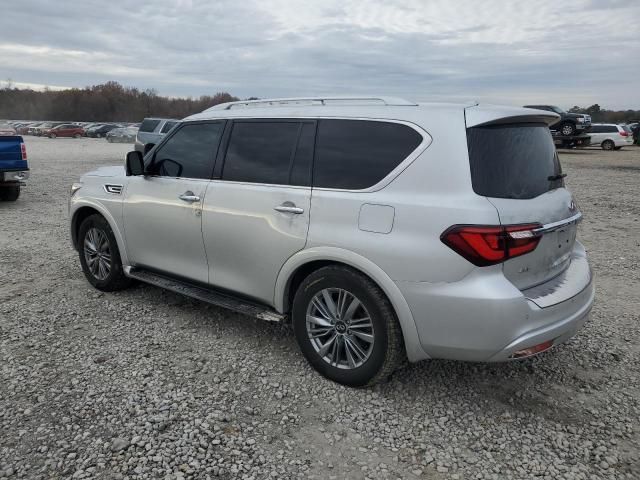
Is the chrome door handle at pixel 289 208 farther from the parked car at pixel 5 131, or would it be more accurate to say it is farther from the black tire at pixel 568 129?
the black tire at pixel 568 129

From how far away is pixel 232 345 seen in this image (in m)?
4.05

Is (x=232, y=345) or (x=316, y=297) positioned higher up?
(x=316, y=297)

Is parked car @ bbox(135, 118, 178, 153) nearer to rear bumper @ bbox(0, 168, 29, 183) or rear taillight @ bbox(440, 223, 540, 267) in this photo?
rear bumper @ bbox(0, 168, 29, 183)

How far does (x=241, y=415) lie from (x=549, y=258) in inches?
81.6

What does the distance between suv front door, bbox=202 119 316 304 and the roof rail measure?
0.24 meters

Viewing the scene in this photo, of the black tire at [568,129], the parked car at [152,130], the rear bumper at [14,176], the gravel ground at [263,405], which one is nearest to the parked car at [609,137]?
the black tire at [568,129]

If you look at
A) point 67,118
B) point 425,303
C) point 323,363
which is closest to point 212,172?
point 323,363

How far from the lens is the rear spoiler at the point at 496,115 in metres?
2.99

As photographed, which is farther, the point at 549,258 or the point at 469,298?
the point at 549,258

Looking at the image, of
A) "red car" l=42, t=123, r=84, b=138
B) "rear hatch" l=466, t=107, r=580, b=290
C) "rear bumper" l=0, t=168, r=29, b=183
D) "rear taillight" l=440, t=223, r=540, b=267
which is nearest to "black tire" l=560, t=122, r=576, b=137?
"rear bumper" l=0, t=168, r=29, b=183

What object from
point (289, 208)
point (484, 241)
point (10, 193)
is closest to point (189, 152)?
point (289, 208)

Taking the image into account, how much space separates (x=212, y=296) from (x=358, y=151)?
165 cm

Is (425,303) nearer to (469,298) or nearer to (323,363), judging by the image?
(469,298)

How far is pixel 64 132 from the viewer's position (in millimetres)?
50656
